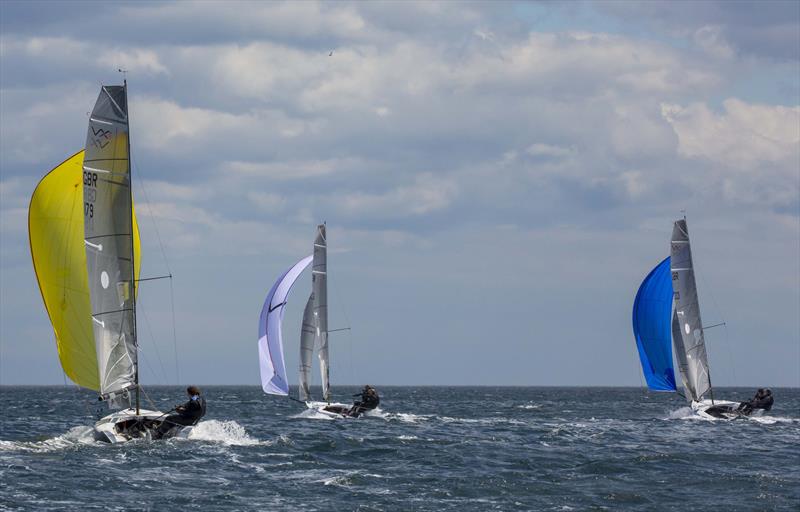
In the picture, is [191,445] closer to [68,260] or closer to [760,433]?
[68,260]

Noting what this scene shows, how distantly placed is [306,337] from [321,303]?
180 cm

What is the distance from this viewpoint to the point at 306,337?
187 feet

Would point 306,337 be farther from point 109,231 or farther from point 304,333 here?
point 109,231

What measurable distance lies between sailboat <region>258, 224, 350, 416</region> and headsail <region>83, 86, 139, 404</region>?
62.4 feet

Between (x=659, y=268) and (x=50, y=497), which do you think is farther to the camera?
(x=659, y=268)

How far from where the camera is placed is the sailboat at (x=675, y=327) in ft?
186

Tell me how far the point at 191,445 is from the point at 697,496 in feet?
48.6

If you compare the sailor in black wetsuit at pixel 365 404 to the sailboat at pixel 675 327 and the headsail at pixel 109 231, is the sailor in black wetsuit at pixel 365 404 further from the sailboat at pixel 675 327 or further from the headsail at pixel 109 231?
the headsail at pixel 109 231

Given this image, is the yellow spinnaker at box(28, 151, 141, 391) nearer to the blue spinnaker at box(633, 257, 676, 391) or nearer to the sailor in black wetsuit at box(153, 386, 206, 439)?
the sailor in black wetsuit at box(153, 386, 206, 439)

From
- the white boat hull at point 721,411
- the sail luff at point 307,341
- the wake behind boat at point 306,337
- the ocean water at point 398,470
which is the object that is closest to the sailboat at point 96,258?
the ocean water at point 398,470

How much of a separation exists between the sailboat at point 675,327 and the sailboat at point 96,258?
29.3 meters

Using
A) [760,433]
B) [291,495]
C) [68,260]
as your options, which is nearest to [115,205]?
[68,260]

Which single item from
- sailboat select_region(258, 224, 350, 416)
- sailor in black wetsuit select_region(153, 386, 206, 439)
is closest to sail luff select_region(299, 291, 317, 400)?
sailboat select_region(258, 224, 350, 416)

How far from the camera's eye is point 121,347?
115 ft
